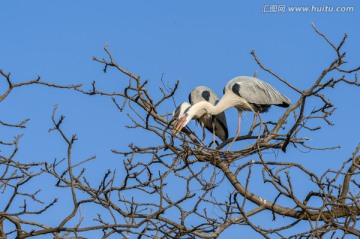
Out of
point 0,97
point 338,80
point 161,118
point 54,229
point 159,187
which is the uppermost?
point 161,118

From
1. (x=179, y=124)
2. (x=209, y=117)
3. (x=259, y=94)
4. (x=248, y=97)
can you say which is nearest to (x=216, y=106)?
(x=209, y=117)

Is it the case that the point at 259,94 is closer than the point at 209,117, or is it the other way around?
the point at 259,94

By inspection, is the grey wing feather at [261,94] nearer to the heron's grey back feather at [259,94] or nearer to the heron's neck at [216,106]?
the heron's grey back feather at [259,94]

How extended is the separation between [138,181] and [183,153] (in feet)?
4.10

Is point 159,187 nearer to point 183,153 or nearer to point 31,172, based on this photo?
point 31,172

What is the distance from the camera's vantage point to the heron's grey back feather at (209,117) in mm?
10195

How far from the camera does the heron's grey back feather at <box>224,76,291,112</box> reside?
32.8 feet

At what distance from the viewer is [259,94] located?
1004cm

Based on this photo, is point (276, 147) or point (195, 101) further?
point (195, 101)

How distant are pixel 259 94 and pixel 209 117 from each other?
0.71 m

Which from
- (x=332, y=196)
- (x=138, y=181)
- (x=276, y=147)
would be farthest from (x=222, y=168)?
(x=138, y=181)

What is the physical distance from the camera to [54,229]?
4.90 meters

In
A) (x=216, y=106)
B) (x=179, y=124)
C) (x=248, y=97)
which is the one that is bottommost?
(x=179, y=124)

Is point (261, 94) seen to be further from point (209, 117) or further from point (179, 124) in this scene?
point (179, 124)
